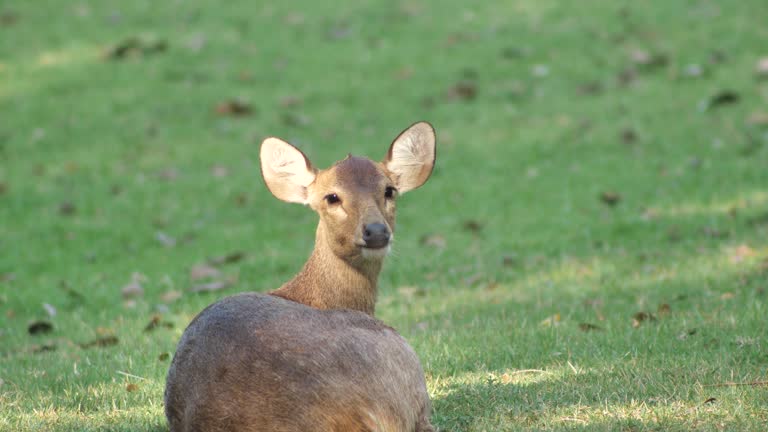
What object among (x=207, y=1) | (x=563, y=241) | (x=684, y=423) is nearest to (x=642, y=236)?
(x=563, y=241)

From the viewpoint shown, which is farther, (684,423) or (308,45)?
(308,45)

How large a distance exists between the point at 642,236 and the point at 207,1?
464 inches

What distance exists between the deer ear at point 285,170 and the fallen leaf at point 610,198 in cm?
635

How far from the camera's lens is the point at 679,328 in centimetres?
761

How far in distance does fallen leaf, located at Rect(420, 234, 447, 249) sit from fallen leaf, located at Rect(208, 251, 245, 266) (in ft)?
6.50

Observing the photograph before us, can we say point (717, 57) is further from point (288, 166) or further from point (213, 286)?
point (288, 166)

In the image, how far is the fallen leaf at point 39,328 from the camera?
916cm

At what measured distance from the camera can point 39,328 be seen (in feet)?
30.1

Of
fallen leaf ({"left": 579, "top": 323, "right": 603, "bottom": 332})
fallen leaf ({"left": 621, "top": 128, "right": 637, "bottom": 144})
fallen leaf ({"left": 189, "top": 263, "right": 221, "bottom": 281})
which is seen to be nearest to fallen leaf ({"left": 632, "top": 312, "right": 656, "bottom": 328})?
fallen leaf ({"left": 579, "top": 323, "right": 603, "bottom": 332})

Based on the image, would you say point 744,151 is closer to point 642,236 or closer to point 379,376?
point 642,236

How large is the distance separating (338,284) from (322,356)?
155cm

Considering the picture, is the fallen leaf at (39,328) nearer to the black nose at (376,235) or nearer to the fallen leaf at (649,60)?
the black nose at (376,235)

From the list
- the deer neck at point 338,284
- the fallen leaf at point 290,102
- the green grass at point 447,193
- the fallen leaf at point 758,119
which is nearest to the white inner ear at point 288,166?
the deer neck at point 338,284

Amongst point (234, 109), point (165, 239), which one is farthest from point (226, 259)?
point (234, 109)
